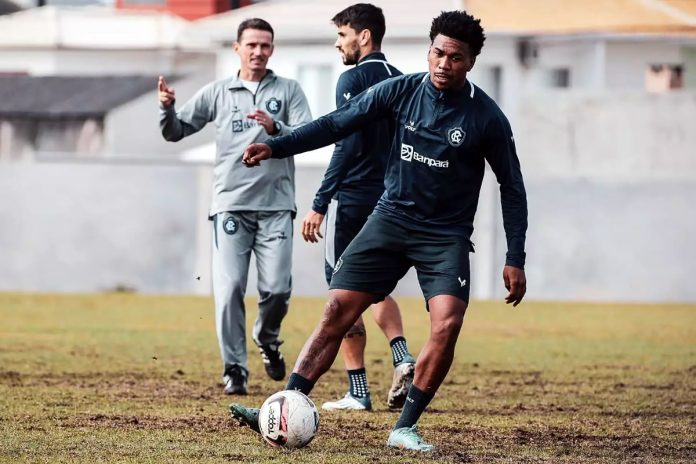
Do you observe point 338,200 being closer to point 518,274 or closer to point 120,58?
point 518,274

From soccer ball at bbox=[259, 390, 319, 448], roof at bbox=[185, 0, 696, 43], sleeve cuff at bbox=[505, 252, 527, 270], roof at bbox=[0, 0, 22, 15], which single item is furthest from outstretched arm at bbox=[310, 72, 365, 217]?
roof at bbox=[185, 0, 696, 43]

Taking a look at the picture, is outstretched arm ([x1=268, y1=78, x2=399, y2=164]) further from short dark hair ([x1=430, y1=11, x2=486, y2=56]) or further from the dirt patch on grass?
the dirt patch on grass

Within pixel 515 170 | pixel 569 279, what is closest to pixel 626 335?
pixel 569 279

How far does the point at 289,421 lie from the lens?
8.16 m

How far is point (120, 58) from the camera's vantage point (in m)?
47.7

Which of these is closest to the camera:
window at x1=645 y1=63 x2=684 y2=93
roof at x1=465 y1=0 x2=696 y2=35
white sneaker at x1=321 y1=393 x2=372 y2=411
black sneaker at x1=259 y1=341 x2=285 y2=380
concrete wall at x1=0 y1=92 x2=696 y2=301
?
white sneaker at x1=321 y1=393 x2=372 y2=411

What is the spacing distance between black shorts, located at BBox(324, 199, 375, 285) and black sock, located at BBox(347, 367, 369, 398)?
631 millimetres

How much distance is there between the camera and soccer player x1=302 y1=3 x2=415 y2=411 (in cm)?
1012

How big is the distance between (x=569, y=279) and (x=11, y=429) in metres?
19.0

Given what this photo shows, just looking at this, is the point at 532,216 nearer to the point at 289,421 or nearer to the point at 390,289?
the point at 390,289

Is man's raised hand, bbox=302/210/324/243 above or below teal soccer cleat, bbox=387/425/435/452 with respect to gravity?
above

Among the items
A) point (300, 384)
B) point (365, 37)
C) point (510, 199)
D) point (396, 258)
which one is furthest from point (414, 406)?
point (365, 37)

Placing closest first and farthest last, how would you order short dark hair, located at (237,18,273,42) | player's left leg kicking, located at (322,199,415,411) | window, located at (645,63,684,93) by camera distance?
player's left leg kicking, located at (322,199,415,411), short dark hair, located at (237,18,273,42), window, located at (645,63,684,93)

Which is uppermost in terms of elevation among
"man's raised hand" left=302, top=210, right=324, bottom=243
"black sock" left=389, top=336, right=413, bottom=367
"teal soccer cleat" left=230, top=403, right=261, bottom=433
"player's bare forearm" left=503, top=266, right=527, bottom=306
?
"man's raised hand" left=302, top=210, right=324, bottom=243
